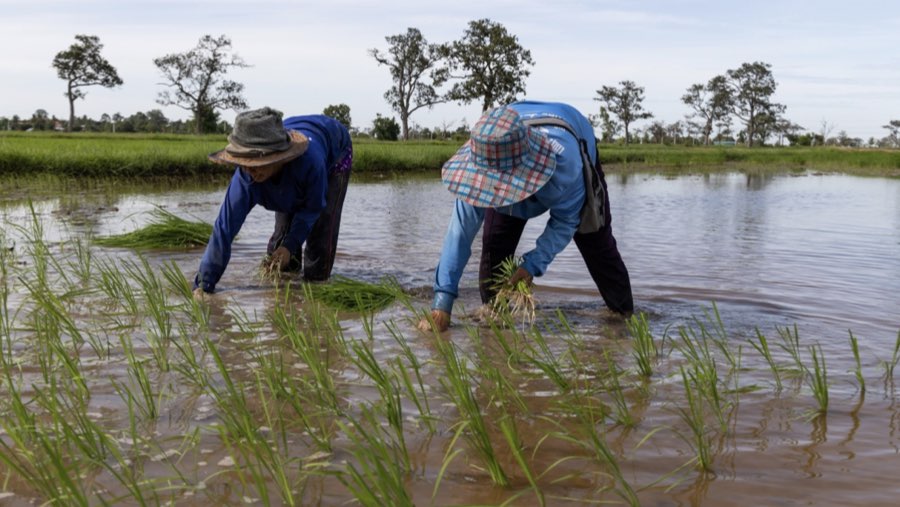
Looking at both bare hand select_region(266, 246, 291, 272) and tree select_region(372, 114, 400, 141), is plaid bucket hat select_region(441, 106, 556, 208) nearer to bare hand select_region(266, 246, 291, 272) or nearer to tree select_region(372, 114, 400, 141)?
bare hand select_region(266, 246, 291, 272)

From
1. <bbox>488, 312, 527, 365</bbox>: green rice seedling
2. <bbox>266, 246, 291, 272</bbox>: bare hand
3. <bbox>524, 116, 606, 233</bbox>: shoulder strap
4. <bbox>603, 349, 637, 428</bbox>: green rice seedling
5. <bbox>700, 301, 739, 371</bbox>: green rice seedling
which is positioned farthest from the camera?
<bbox>266, 246, 291, 272</bbox>: bare hand

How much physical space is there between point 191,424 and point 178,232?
4174mm

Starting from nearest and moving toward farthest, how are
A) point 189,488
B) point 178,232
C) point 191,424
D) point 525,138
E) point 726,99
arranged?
point 189,488, point 191,424, point 525,138, point 178,232, point 726,99

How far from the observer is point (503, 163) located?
9.71 ft

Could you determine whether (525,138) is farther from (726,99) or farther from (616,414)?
(726,99)

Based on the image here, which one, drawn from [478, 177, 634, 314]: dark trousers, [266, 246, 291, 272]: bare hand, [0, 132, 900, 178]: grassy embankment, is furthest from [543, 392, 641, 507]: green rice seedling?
[0, 132, 900, 178]: grassy embankment

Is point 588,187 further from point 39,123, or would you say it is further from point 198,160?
point 39,123

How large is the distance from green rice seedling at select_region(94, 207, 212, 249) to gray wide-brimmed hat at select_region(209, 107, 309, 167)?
8.53 feet

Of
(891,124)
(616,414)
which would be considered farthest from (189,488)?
(891,124)

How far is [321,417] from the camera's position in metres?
2.49

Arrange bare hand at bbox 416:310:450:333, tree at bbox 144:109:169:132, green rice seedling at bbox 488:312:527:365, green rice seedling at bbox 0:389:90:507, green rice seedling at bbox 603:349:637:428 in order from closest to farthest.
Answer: green rice seedling at bbox 0:389:90:507 → green rice seedling at bbox 603:349:637:428 → green rice seedling at bbox 488:312:527:365 → bare hand at bbox 416:310:450:333 → tree at bbox 144:109:169:132

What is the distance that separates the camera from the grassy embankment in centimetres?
1261

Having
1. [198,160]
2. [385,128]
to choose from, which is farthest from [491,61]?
[198,160]

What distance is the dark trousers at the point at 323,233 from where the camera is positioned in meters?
4.77
